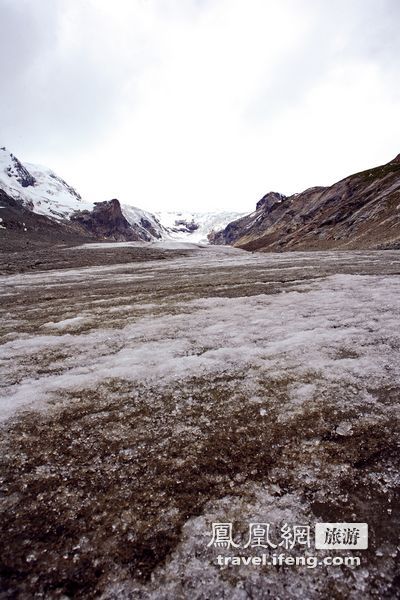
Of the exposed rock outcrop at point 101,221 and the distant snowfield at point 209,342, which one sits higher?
the exposed rock outcrop at point 101,221

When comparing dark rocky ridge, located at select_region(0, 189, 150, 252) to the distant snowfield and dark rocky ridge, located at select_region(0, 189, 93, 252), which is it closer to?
dark rocky ridge, located at select_region(0, 189, 93, 252)

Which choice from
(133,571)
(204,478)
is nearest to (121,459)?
(204,478)

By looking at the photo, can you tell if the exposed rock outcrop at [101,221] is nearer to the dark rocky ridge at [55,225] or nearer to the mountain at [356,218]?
the dark rocky ridge at [55,225]

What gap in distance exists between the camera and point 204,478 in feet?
9.18

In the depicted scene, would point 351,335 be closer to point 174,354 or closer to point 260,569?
point 174,354

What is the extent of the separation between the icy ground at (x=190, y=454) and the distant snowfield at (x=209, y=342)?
38 millimetres

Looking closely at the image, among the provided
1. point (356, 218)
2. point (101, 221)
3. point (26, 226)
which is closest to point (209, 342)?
point (356, 218)

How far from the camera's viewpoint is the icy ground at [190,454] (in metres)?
2.08

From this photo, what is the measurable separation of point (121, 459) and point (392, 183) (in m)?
66.4

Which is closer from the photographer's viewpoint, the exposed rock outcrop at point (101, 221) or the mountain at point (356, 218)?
the mountain at point (356, 218)

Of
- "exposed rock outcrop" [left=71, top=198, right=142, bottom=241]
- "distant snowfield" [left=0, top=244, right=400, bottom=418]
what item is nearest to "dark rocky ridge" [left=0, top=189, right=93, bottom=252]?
"exposed rock outcrop" [left=71, top=198, right=142, bottom=241]

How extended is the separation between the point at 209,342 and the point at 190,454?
2.82m

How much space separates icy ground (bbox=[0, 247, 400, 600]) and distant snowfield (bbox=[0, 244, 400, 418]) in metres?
0.04

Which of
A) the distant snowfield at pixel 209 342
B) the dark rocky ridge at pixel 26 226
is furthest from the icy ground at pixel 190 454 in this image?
the dark rocky ridge at pixel 26 226
